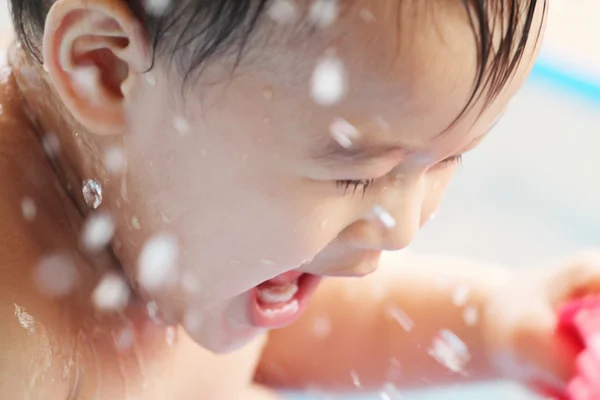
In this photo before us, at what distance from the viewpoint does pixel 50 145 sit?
28.1 inches

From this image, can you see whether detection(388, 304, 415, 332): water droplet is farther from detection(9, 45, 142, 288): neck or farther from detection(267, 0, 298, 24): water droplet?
detection(267, 0, 298, 24): water droplet

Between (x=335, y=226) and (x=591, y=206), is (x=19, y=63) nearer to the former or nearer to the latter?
(x=335, y=226)

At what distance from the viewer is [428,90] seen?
0.53m

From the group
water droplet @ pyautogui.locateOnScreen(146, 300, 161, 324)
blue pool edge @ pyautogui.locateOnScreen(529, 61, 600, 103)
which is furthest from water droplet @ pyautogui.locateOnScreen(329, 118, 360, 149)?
blue pool edge @ pyautogui.locateOnScreen(529, 61, 600, 103)

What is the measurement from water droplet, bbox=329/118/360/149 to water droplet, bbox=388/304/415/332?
1.88 feet

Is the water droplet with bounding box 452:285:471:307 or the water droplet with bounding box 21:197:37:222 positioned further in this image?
the water droplet with bounding box 452:285:471:307

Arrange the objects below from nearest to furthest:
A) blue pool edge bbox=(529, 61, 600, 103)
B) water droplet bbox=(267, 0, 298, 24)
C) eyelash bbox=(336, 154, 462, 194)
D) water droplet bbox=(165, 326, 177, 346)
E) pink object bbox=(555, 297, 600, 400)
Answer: water droplet bbox=(267, 0, 298, 24) < eyelash bbox=(336, 154, 462, 194) < water droplet bbox=(165, 326, 177, 346) < pink object bbox=(555, 297, 600, 400) < blue pool edge bbox=(529, 61, 600, 103)

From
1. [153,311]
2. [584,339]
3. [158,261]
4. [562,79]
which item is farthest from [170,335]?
[562,79]

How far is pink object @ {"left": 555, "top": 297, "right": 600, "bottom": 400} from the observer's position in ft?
3.27

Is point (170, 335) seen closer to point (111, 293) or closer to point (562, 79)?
point (111, 293)

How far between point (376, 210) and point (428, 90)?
5.2 inches

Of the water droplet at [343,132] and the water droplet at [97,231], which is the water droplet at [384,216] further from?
the water droplet at [97,231]

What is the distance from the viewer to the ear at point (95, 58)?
1.81 ft

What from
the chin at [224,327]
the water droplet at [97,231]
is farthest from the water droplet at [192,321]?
the water droplet at [97,231]
